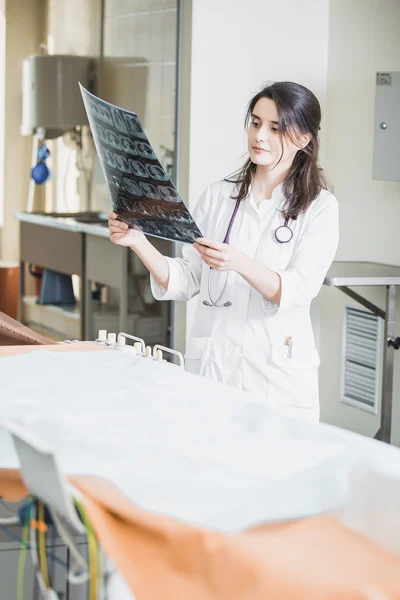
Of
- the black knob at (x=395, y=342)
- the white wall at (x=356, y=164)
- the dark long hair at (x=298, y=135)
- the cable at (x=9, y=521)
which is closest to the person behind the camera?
the cable at (x=9, y=521)

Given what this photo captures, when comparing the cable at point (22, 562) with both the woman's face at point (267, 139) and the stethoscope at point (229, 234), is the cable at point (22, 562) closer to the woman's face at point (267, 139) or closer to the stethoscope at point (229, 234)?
the stethoscope at point (229, 234)

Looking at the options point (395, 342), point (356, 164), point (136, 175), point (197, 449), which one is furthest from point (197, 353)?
point (356, 164)

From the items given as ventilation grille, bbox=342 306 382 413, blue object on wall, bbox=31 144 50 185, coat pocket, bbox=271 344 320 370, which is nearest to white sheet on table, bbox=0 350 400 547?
coat pocket, bbox=271 344 320 370

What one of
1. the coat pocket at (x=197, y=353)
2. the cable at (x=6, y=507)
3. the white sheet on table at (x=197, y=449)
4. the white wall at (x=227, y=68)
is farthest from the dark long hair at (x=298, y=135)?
the white wall at (x=227, y=68)

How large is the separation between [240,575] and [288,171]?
1.36 m

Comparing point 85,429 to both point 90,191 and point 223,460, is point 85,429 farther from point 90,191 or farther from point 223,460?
point 90,191

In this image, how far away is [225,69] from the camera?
3.86 meters

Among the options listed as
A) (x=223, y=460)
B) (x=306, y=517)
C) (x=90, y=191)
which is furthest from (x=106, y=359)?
(x=90, y=191)

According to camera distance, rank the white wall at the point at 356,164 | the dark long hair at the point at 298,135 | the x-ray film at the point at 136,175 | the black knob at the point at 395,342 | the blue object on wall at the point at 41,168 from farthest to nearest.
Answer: the blue object on wall at the point at 41,168 → the white wall at the point at 356,164 → the black knob at the point at 395,342 → the dark long hair at the point at 298,135 → the x-ray film at the point at 136,175

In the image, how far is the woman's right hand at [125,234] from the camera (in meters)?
2.04

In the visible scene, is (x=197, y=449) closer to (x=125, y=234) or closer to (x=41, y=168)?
(x=125, y=234)

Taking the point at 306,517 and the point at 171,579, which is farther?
the point at 306,517

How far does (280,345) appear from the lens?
6.77 ft

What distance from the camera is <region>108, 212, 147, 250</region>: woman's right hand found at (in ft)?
6.71
